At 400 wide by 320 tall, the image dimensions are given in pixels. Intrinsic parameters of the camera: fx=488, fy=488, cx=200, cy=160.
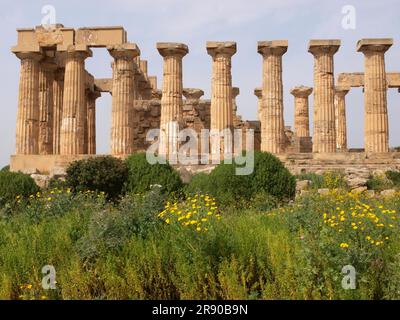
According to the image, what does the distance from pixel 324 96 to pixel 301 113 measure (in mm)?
9805

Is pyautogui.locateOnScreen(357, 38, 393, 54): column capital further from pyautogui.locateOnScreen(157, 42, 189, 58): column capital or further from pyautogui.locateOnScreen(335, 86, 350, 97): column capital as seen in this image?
pyautogui.locateOnScreen(335, 86, 350, 97): column capital

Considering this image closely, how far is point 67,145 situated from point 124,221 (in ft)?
56.1

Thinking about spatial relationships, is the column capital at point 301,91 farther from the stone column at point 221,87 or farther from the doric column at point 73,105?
the doric column at point 73,105

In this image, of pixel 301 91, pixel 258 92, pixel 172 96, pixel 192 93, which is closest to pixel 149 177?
pixel 172 96

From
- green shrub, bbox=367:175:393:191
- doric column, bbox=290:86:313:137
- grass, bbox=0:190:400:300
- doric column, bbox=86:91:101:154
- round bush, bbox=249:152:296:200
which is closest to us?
grass, bbox=0:190:400:300

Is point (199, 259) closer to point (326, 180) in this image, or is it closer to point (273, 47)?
point (326, 180)

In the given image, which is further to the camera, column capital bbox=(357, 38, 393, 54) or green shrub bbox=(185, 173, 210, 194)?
column capital bbox=(357, 38, 393, 54)

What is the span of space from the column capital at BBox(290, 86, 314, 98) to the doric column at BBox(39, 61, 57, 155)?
1630 cm

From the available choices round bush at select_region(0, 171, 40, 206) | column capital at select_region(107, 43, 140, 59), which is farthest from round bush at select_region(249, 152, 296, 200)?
column capital at select_region(107, 43, 140, 59)

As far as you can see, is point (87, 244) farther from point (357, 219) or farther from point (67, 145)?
point (67, 145)

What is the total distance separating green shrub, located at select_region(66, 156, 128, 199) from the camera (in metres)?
17.1

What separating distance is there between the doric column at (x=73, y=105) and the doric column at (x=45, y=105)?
8.40 ft

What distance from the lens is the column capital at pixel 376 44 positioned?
2416 centimetres
